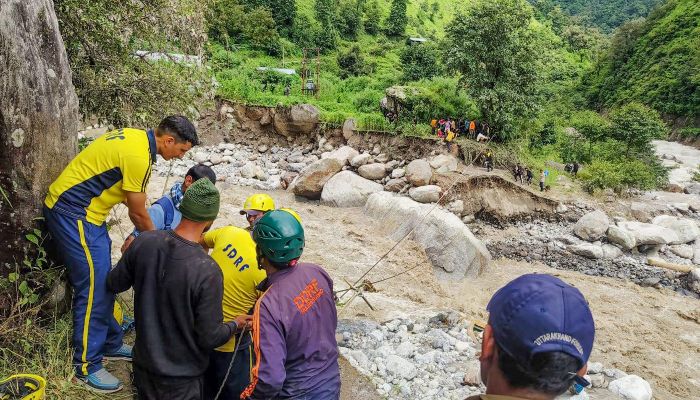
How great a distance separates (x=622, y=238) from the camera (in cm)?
1363

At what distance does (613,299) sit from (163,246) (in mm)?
11615

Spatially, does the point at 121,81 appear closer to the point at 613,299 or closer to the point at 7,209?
the point at 7,209

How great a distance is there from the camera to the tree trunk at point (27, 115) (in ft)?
9.63

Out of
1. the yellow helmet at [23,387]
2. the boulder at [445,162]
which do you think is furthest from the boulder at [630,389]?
the boulder at [445,162]

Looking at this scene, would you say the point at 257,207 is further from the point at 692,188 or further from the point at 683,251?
the point at 692,188

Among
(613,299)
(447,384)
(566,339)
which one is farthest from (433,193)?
(566,339)

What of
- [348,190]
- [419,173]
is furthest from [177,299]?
[419,173]

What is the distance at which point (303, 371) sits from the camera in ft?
7.64

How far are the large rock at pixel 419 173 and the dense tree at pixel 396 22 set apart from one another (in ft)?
99.5

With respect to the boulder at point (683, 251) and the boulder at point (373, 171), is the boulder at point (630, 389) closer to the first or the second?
the boulder at point (373, 171)

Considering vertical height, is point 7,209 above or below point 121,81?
below

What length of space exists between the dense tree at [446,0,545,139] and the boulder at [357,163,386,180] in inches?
177

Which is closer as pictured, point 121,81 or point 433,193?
point 121,81

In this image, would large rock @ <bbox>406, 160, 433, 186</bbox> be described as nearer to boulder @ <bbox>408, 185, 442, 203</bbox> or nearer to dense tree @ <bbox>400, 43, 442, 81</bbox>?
boulder @ <bbox>408, 185, 442, 203</bbox>
